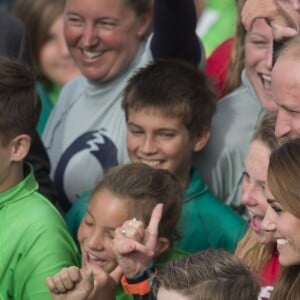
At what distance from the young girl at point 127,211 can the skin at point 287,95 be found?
0.62 metres

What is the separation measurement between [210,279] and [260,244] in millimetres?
859

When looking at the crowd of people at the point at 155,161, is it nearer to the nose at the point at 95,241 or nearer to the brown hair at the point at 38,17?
the nose at the point at 95,241

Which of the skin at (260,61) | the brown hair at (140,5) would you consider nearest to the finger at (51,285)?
the skin at (260,61)

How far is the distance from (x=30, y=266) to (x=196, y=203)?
85cm

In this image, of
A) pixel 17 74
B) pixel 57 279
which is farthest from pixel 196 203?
pixel 57 279

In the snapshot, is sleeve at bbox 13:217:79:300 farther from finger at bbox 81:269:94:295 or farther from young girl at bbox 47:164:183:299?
finger at bbox 81:269:94:295

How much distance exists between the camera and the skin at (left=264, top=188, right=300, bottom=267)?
376 centimetres

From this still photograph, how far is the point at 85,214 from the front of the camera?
500 cm

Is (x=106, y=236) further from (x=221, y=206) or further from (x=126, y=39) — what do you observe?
(x=126, y=39)

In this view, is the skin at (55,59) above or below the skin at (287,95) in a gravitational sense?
below

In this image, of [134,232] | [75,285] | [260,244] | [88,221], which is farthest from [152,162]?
[75,285]

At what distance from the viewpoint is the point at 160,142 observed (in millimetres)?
5223

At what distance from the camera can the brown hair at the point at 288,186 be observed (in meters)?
3.71

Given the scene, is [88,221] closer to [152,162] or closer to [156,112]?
[152,162]
